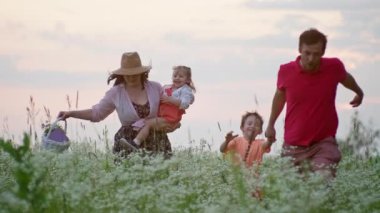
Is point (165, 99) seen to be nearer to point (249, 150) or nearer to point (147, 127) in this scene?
point (147, 127)

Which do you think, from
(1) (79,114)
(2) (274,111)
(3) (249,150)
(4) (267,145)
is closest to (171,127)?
(1) (79,114)

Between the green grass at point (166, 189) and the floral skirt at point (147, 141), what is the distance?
0.63 meters

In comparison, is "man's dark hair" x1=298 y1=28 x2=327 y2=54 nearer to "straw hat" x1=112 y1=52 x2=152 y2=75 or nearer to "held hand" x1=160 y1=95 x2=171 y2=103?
"held hand" x1=160 y1=95 x2=171 y2=103

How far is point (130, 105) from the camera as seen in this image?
11328mm

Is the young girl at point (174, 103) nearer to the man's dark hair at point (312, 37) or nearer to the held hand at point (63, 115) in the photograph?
the held hand at point (63, 115)

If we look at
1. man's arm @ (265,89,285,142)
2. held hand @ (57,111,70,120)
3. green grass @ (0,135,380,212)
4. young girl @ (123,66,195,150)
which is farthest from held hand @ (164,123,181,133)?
man's arm @ (265,89,285,142)

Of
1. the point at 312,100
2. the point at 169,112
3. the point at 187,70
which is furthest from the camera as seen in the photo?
the point at 187,70

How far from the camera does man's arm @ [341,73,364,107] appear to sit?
926cm

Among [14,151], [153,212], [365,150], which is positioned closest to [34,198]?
[14,151]

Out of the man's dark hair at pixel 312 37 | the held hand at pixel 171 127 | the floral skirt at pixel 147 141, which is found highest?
the man's dark hair at pixel 312 37

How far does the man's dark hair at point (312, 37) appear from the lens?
8.77 meters

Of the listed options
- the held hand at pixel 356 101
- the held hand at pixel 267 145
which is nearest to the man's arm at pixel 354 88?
the held hand at pixel 356 101

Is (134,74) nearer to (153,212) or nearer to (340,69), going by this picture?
(340,69)

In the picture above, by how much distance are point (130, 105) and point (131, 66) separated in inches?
21.8
